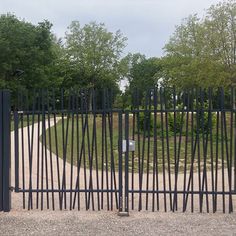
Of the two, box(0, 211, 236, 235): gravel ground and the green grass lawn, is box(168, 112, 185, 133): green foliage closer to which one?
the green grass lawn

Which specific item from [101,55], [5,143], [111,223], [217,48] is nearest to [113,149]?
[5,143]

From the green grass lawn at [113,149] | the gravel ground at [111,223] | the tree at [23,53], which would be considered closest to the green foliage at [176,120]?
the green grass lawn at [113,149]

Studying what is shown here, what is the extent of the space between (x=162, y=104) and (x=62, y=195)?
2.26 m

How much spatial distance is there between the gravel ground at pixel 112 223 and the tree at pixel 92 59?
4613 centimetres

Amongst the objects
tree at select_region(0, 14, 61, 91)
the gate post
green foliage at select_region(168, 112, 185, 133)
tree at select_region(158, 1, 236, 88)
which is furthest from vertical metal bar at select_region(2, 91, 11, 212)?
tree at select_region(0, 14, 61, 91)

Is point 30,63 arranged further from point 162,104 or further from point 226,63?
point 162,104

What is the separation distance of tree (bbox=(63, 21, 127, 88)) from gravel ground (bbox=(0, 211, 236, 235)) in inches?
1816

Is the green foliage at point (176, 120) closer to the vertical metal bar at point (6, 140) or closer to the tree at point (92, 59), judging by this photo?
the vertical metal bar at point (6, 140)

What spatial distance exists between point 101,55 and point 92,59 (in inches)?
53.2

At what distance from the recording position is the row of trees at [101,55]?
103ft

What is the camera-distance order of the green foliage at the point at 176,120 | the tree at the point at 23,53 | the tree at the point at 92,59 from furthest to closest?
the tree at the point at 92,59
the tree at the point at 23,53
the green foliage at the point at 176,120

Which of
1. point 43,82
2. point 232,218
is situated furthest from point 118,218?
point 43,82

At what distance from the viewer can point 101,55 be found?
52625 mm

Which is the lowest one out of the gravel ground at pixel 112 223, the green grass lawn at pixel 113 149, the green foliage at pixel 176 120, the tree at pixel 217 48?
the gravel ground at pixel 112 223
